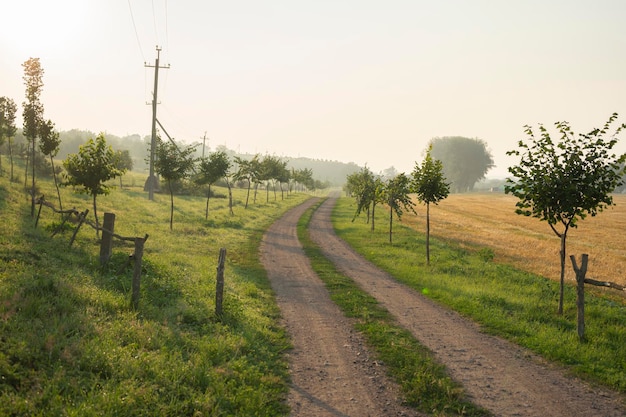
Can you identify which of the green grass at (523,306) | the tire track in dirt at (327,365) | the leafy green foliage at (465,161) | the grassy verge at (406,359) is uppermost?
the leafy green foliage at (465,161)

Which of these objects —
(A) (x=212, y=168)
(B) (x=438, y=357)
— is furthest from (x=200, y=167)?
(B) (x=438, y=357)

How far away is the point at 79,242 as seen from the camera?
18891 millimetres

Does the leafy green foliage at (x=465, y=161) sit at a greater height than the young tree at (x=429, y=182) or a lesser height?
greater

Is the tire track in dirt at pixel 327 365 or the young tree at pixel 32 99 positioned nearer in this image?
the tire track in dirt at pixel 327 365

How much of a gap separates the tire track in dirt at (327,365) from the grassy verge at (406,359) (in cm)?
35

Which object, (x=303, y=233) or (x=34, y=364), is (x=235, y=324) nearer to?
(x=34, y=364)

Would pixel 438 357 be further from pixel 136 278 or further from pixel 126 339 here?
pixel 136 278

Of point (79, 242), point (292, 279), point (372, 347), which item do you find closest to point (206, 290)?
point (292, 279)

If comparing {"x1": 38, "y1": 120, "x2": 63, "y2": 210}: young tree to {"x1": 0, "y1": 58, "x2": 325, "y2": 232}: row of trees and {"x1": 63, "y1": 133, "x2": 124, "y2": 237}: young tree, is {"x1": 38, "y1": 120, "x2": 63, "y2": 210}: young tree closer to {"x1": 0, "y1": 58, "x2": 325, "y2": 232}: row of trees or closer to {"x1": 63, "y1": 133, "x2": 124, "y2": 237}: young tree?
{"x1": 0, "y1": 58, "x2": 325, "y2": 232}: row of trees

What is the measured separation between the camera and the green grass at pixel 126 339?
7188mm

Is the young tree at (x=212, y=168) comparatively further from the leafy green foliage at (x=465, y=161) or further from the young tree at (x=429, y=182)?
the leafy green foliage at (x=465, y=161)

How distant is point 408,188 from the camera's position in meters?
25.0

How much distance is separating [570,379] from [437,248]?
18.4m

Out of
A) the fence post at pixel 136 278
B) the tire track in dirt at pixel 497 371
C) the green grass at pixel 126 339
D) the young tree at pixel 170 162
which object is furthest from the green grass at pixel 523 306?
the young tree at pixel 170 162
